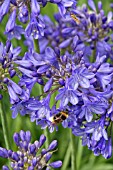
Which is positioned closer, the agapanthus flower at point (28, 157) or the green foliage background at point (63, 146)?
the agapanthus flower at point (28, 157)

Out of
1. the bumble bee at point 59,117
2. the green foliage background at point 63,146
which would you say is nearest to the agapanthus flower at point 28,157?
the bumble bee at point 59,117

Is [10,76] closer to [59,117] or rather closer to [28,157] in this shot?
[59,117]

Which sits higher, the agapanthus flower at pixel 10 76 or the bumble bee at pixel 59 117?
the agapanthus flower at pixel 10 76

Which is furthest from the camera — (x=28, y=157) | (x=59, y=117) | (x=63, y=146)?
(x=63, y=146)

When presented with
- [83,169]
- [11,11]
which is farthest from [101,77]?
[83,169]

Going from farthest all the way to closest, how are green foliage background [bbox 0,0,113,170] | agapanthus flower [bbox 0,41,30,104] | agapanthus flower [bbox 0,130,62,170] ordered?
green foliage background [bbox 0,0,113,170]
agapanthus flower [bbox 0,41,30,104]
agapanthus flower [bbox 0,130,62,170]

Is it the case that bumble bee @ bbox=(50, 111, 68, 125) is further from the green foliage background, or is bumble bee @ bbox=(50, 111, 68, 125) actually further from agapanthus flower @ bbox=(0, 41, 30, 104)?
the green foliage background

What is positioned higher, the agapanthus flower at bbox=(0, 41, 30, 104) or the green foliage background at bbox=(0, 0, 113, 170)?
the agapanthus flower at bbox=(0, 41, 30, 104)

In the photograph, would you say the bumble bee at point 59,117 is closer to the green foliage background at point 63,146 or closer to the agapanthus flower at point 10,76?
the agapanthus flower at point 10,76

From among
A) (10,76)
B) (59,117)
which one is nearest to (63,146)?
(59,117)

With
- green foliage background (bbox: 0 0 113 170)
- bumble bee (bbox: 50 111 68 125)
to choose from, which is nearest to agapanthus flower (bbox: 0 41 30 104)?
bumble bee (bbox: 50 111 68 125)

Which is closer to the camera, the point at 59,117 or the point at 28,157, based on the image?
the point at 28,157

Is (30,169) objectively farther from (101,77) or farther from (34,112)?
(101,77)
